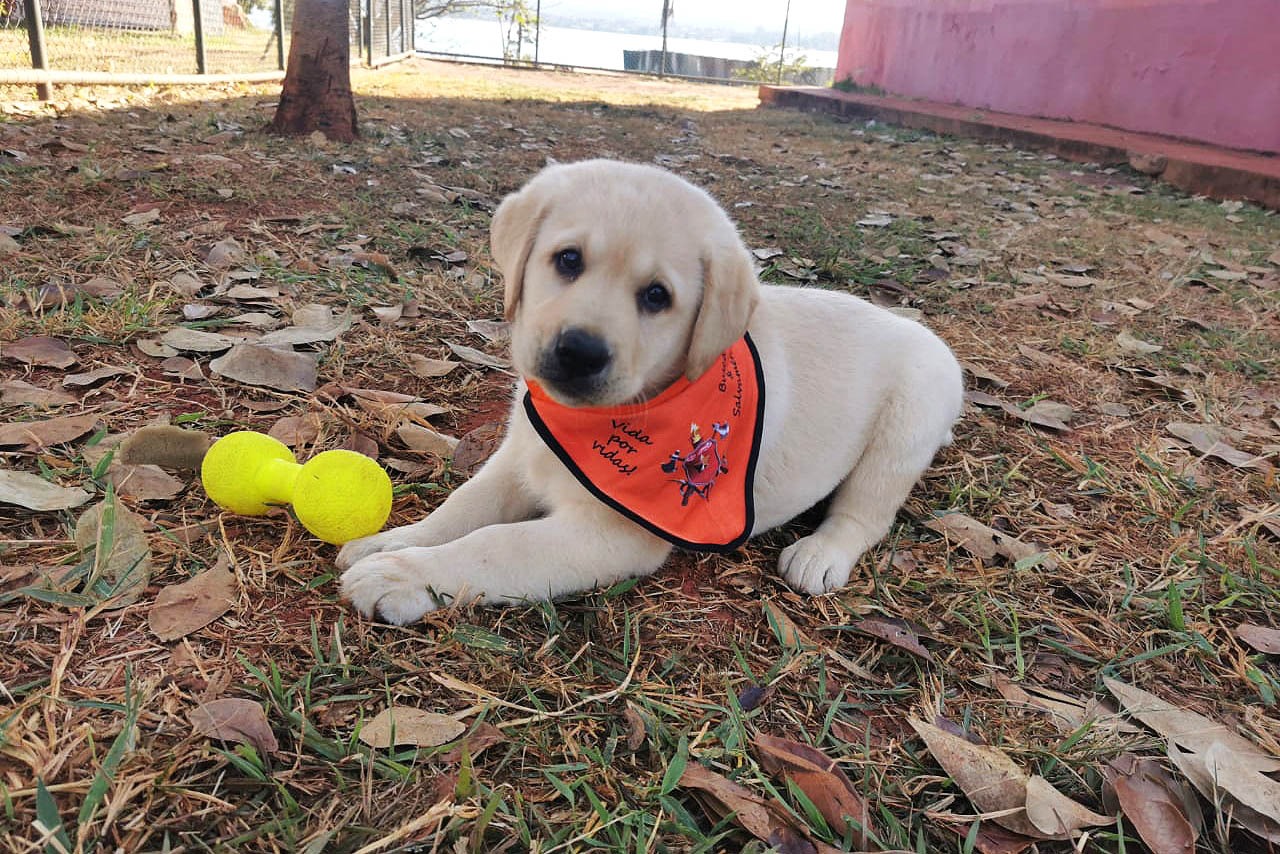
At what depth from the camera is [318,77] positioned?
6.57m

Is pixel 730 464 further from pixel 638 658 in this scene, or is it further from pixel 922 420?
pixel 922 420

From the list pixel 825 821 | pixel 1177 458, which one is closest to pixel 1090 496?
pixel 1177 458

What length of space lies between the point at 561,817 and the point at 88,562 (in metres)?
1.24

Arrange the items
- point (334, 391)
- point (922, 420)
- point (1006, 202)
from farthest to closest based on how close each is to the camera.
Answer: point (1006, 202)
point (334, 391)
point (922, 420)

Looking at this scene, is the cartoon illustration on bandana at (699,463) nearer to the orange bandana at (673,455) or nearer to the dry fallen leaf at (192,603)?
the orange bandana at (673,455)

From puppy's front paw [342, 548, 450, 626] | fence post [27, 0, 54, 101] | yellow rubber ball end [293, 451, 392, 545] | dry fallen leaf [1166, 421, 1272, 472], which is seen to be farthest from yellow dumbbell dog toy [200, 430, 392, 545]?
fence post [27, 0, 54, 101]

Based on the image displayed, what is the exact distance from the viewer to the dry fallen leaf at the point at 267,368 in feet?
9.32

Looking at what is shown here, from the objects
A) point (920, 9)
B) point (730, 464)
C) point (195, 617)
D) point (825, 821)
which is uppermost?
point (920, 9)

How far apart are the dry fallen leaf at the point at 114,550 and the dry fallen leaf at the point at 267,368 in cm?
89

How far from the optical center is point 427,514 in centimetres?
241

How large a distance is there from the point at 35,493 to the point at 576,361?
1400 millimetres

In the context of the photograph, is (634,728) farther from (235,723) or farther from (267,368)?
(267,368)

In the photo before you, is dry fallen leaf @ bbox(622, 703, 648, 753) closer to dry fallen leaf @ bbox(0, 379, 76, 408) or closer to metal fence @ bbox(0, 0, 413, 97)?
dry fallen leaf @ bbox(0, 379, 76, 408)

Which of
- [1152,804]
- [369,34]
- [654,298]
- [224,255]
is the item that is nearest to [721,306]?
[654,298]
